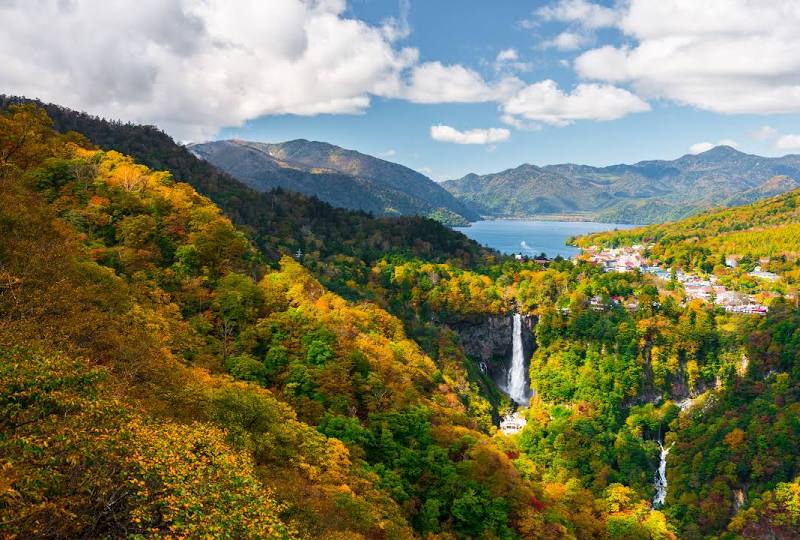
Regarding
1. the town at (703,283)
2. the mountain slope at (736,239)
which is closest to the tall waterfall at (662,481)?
the town at (703,283)

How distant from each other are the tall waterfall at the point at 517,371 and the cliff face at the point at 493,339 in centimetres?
61

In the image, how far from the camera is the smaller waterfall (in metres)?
54.8

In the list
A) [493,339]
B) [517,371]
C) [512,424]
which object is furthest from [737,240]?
[512,424]

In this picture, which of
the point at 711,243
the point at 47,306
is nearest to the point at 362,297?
the point at 47,306

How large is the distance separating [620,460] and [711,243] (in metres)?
108

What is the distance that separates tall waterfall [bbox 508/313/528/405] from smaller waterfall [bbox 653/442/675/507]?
21078mm

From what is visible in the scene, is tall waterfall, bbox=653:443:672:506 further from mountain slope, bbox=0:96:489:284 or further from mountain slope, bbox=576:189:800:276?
mountain slope, bbox=576:189:800:276

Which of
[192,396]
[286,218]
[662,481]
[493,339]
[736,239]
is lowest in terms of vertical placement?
[662,481]

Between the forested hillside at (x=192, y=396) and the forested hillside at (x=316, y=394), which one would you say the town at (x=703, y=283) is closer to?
the forested hillside at (x=316, y=394)

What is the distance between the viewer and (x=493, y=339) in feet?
270

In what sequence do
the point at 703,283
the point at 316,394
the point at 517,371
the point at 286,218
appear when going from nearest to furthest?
the point at 316,394, the point at 517,371, the point at 286,218, the point at 703,283

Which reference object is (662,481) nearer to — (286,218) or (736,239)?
(286,218)

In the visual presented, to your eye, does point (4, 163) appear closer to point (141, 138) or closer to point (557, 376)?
point (557, 376)

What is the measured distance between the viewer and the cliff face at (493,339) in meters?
82.1
